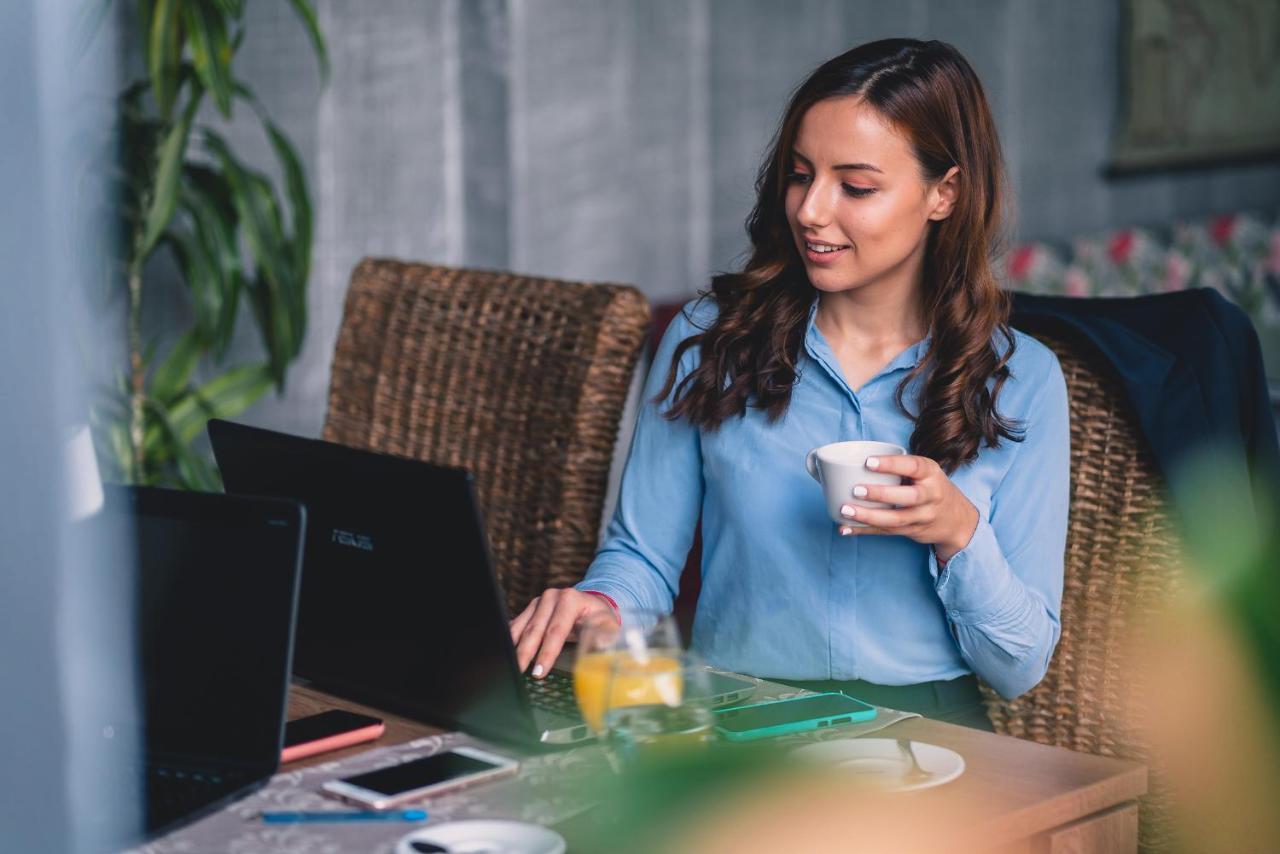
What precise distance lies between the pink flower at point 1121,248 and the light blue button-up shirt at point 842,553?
3441 millimetres

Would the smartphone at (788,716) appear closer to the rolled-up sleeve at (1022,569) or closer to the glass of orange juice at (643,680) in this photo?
the glass of orange juice at (643,680)

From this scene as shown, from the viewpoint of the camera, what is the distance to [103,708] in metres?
0.48

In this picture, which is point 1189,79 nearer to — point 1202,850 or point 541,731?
point 1202,850

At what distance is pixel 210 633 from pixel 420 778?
18 centimetres

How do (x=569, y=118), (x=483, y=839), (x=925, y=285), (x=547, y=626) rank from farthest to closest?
(x=569, y=118) → (x=925, y=285) → (x=547, y=626) → (x=483, y=839)

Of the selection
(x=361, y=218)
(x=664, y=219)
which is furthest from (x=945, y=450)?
(x=664, y=219)

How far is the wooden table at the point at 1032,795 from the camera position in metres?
0.97

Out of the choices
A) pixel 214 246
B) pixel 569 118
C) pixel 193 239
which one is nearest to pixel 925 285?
pixel 214 246

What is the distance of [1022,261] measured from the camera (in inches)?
179

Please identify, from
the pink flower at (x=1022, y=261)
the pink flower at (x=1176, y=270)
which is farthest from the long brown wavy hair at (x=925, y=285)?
the pink flower at (x=1176, y=270)

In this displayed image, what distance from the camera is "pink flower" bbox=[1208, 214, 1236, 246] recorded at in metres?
5.04

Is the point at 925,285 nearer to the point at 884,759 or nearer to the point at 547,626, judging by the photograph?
the point at 547,626

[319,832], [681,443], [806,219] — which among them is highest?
[806,219]

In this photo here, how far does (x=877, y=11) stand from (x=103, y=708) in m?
4.25
